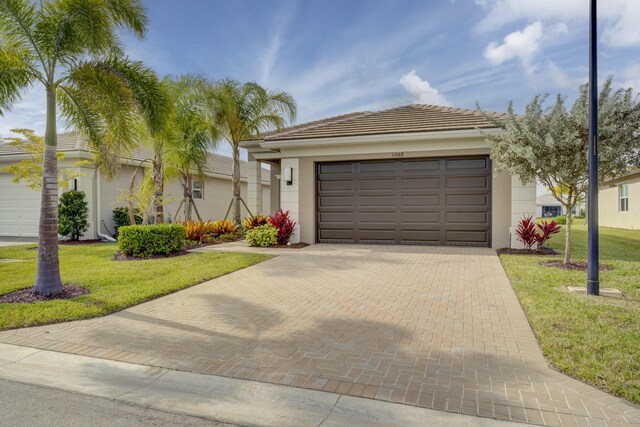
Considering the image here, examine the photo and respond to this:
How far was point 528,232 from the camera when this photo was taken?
10805mm

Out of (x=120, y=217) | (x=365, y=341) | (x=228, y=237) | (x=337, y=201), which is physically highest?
(x=337, y=201)

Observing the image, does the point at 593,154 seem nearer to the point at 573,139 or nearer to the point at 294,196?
the point at 573,139

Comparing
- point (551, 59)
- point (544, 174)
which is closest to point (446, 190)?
point (544, 174)

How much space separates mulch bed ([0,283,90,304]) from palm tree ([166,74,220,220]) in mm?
8150

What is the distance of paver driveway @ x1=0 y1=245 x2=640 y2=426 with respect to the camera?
3195 mm

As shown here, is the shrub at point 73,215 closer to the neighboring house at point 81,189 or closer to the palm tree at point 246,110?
the neighboring house at point 81,189

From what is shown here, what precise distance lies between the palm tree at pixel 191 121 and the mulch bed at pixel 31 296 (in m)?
8.15

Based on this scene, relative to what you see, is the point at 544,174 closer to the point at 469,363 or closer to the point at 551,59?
the point at 551,59

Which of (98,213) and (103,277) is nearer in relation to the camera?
(103,277)

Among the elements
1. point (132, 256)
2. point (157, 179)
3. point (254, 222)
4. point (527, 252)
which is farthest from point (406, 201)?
point (157, 179)

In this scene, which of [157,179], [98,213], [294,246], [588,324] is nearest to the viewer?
[588,324]

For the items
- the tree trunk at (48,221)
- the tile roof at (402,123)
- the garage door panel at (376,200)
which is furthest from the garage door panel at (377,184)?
the tree trunk at (48,221)

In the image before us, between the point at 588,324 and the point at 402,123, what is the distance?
367 inches

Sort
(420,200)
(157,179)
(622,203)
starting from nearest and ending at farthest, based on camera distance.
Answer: (420,200) < (157,179) < (622,203)
